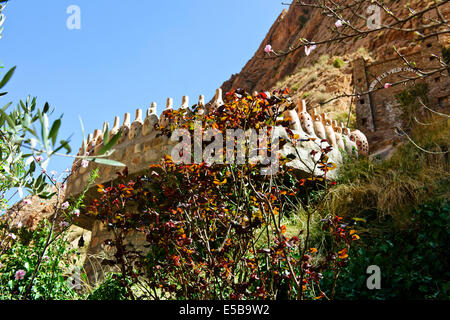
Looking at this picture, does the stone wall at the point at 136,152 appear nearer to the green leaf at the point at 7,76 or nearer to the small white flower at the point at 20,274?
the small white flower at the point at 20,274

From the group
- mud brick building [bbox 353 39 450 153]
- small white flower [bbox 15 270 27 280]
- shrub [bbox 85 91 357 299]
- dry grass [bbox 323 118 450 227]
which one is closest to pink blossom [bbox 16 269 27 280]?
small white flower [bbox 15 270 27 280]

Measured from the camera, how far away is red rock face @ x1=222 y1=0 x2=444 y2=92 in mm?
22641

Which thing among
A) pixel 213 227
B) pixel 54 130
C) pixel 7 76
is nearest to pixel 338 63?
pixel 213 227

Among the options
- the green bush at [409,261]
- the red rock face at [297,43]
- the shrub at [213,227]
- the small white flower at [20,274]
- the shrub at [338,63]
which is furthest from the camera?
the shrub at [338,63]

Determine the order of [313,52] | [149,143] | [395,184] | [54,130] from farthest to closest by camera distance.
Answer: [313,52] < [149,143] < [395,184] < [54,130]

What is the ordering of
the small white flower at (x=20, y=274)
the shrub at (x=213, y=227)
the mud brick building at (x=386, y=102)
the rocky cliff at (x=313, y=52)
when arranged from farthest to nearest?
the rocky cliff at (x=313, y=52) < the mud brick building at (x=386, y=102) < the small white flower at (x=20, y=274) < the shrub at (x=213, y=227)

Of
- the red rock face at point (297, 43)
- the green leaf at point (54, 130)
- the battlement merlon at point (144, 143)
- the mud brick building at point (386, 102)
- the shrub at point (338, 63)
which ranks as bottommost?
the green leaf at point (54, 130)

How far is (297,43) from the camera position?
2806cm

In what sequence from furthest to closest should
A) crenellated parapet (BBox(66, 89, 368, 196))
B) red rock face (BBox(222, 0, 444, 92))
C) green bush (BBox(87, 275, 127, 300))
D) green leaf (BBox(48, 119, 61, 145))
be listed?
1. red rock face (BBox(222, 0, 444, 92))
2. crenellated parapet (BBox(66, 89, 368, 196))
3. green bush (BBox(87, 275, 127, 300))
4. green leaf (BBox(48, 119, 61, 145))

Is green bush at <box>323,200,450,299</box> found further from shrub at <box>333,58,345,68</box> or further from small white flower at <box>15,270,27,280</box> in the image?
shrub at <box>333,58,345,68</box>

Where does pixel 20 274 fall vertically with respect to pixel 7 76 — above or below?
below

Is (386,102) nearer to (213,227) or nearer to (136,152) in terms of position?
(136,152)

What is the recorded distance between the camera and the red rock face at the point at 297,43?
22641 millimetres

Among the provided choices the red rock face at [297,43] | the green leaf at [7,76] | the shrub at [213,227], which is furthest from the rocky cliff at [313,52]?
the green leaf at [7,76]
